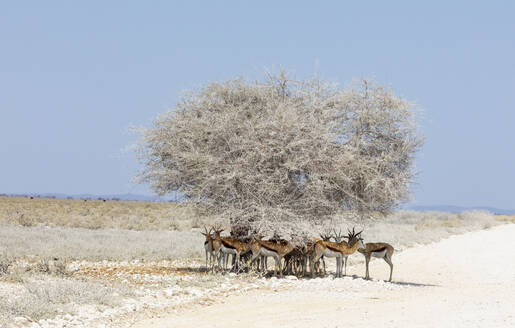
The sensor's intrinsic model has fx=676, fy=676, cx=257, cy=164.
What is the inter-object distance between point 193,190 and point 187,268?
3529 millimetres

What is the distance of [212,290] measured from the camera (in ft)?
52.2

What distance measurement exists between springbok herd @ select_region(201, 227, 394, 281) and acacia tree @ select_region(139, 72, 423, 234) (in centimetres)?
53

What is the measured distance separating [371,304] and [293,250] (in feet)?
17.1

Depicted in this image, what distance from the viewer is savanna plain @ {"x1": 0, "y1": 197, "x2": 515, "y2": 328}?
1215 centimetres

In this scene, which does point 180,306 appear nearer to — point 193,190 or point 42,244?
point 193,190

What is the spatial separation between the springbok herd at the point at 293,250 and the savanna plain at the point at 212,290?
1.91 feet

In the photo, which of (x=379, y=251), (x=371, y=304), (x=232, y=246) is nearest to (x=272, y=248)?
(x=232, y=246)

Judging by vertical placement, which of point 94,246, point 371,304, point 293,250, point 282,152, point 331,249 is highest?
point 282,152

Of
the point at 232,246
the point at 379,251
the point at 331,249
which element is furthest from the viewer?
the point at 379,251

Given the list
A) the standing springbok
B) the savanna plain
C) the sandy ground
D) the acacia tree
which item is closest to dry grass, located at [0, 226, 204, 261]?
the savanna plain

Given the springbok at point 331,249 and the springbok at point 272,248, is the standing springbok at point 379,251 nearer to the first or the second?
the springbok at point 331,249

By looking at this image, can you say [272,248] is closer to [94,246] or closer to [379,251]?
[379,251]

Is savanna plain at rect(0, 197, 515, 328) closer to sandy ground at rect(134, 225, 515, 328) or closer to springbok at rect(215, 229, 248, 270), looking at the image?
sandy ground at rect(134, 225, 515, 328)

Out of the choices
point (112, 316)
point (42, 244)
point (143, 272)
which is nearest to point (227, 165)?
point (143, 272)
